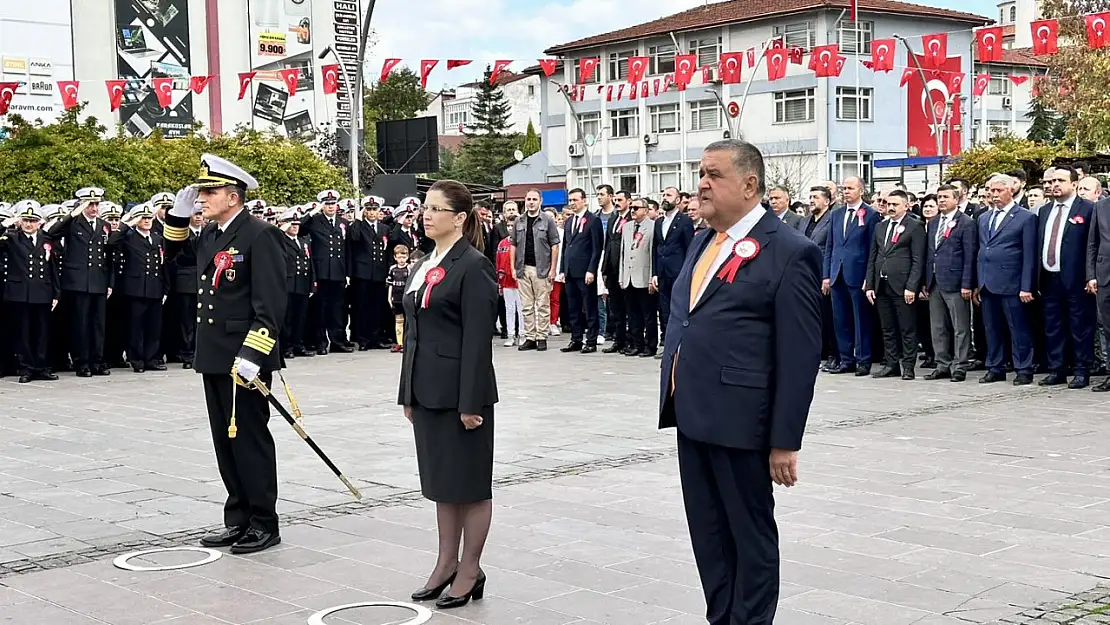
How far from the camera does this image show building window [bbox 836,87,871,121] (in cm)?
5750

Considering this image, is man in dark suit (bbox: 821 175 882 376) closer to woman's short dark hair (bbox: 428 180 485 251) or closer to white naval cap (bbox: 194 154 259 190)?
white naval cap (bbox: 194 154 259 190)

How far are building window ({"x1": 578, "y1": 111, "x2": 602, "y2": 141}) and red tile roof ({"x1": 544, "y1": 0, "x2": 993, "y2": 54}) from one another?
11.5ft

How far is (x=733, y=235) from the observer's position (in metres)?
4.76

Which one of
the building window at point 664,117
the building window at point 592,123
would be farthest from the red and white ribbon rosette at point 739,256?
the building window at point 592,123

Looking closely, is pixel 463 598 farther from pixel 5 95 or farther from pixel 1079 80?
pixel 1079 80

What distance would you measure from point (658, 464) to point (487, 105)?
87.3m

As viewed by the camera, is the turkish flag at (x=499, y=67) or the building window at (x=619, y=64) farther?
the building window at (x=619, y=64)

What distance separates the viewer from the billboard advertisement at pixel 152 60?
2133 inches

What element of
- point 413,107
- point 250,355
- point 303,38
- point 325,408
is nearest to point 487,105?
point 413,107

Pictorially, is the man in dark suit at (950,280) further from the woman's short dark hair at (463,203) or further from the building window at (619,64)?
the building window at (619,64)

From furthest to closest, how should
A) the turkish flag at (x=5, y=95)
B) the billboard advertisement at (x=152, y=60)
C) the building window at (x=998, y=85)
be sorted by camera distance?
the building window at (x=998, y=85), the billboard advertisement at (x=152, y=60), the turkish flag at (x=5, y=95)

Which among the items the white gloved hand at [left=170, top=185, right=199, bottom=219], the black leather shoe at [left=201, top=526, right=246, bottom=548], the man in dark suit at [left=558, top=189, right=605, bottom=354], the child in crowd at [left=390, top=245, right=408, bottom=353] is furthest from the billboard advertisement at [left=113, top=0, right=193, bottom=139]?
the black leather shoe at [left=201, top=526, right=246, bottom=548]

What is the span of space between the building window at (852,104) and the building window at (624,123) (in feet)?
40.1

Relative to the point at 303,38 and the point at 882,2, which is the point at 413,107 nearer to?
the point at 303,38
